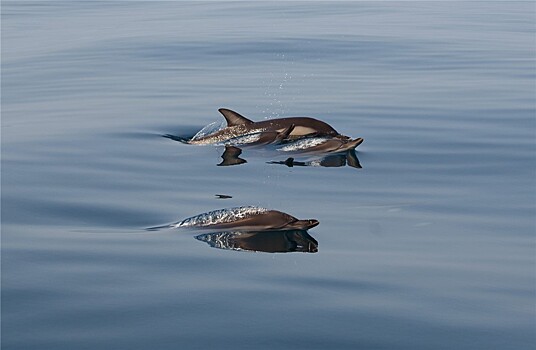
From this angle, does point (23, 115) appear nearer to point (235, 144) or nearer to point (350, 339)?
point (235, 144)

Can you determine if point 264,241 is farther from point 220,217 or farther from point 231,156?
point 231,156

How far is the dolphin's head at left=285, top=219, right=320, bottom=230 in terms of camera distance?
893 cm

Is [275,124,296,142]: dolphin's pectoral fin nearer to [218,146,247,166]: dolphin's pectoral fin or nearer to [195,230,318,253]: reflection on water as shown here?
[218,146,247,166]: dolphin's pectoral fin

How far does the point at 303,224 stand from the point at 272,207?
116cm

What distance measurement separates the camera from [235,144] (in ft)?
47.9

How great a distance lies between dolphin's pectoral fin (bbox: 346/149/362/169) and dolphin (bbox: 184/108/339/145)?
91 cm

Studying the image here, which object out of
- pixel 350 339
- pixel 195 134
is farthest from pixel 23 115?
pixel 350 339

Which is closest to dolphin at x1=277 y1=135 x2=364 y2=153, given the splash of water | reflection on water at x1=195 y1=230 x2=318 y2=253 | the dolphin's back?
the splash of water

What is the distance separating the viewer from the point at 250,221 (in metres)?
8.86

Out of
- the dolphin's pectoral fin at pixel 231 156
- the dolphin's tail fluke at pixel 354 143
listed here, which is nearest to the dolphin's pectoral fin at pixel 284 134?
the dolphin's pectoral fin at pixel 231 156

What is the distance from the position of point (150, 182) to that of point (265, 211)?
9.52ft

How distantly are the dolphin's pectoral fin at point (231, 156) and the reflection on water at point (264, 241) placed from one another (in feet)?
13.9

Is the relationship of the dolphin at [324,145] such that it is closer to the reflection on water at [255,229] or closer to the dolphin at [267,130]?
the dolphin at [267,130]

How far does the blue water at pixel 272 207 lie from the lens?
6.52 metres
